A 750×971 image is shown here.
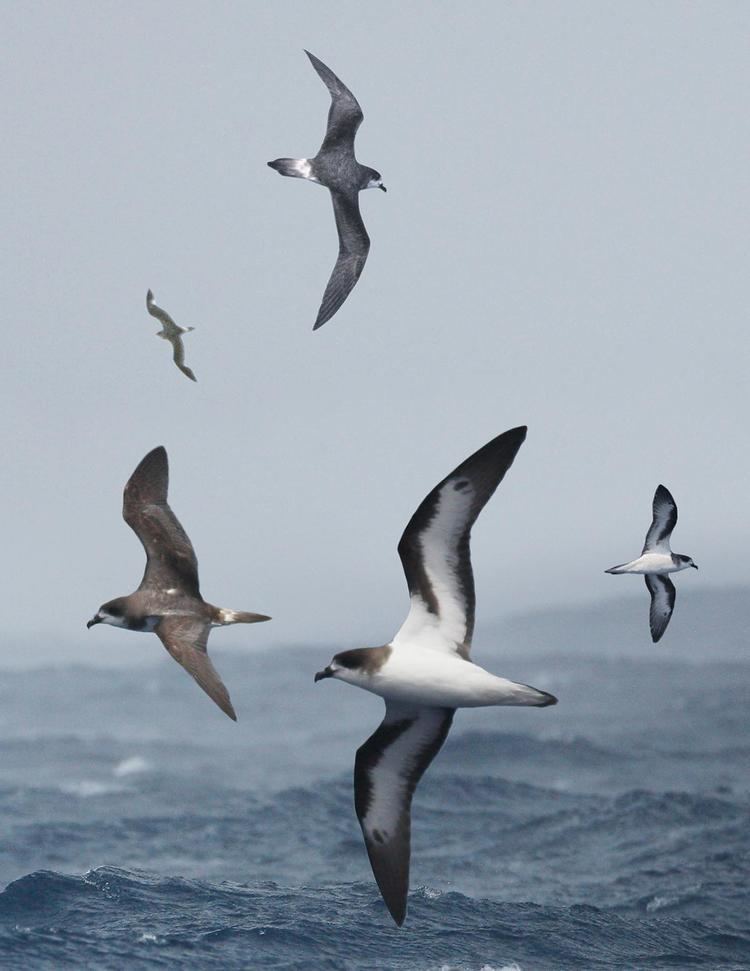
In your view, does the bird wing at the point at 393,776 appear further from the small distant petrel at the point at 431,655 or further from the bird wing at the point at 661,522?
the bird wing at the point at 661,522

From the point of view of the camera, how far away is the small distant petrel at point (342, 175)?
25.9 m

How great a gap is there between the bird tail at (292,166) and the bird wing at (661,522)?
8.63 metres

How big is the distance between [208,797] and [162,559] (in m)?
75.4

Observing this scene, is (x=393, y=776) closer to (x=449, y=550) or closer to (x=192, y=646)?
(x=192, y=646)

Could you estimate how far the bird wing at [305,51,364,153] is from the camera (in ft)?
91.6

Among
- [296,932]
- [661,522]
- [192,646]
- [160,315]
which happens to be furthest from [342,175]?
[296,932]

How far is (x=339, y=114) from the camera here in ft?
92.1

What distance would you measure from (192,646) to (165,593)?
1951 mm

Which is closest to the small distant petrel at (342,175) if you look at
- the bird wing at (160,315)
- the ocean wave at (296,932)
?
the bird wing at (160,315)

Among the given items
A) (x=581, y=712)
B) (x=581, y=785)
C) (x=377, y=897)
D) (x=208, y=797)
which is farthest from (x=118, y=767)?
(x=377, y=897)

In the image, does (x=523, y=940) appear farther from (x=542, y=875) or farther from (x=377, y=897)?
(x=542, y=875)

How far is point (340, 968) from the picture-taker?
136ft

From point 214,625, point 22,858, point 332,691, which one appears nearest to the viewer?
point 214,625

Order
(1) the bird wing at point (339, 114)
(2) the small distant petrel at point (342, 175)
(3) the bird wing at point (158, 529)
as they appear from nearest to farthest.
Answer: (3) the bird wing at point (158, 529) < (2) the small distant petrel at point (342, 175) < (1) the bird wing at point (339, 114)
